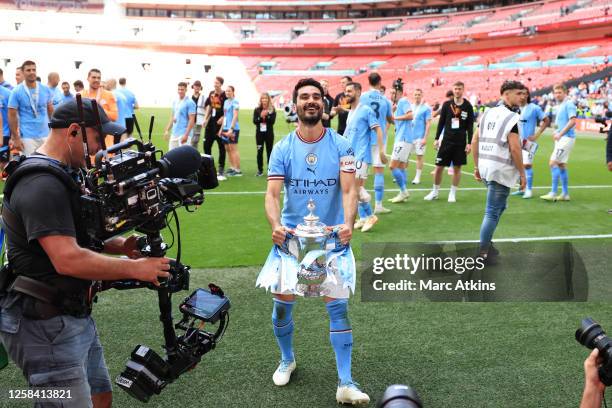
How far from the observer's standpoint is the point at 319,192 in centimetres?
413

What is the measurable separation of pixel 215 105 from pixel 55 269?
1122 cm

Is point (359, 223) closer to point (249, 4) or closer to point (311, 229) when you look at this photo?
point (311, 229)

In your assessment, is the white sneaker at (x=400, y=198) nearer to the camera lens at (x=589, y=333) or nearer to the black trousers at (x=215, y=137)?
the black trousers at (x=215, y=137)

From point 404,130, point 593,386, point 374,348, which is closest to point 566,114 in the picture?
point 404,130

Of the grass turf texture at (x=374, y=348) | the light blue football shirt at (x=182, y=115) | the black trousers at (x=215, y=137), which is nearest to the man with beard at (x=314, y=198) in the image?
the grass turf texture at (x=374, y=348)

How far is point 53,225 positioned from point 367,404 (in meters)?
2.49

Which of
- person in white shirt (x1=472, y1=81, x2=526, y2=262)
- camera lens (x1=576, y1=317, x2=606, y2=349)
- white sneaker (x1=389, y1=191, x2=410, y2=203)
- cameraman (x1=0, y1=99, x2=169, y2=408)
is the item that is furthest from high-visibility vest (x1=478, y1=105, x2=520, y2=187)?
cameraman (x1=0, y1=99, x2=169, y2=408)

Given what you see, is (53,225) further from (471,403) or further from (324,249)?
(471,403)

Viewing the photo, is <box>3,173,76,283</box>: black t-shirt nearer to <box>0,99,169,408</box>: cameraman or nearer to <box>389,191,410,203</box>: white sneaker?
<box>0,99,169,408</box>: cameraman

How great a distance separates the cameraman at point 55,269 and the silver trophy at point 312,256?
120cm

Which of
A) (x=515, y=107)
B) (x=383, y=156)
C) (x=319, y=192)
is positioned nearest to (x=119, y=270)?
(x=319, y=192)

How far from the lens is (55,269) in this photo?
8.50 ft

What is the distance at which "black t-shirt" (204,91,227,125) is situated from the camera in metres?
13.4

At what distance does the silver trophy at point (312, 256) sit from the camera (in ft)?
12.0
